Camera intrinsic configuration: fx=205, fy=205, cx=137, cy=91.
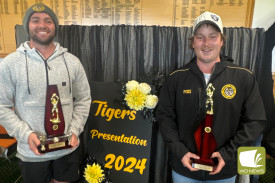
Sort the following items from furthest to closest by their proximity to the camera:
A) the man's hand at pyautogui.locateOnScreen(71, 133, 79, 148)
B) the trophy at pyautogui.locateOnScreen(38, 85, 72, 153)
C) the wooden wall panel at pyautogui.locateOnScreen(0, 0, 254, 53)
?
the wooden wall panel at pyautogui.locateOnScreen(0, 0, 254, 53), the man's hand at pyautogui.locateOnScreen(71, 133, 79, 148), the trophy at pyautogui.locateOnScreen(38, 85, 72, 153)

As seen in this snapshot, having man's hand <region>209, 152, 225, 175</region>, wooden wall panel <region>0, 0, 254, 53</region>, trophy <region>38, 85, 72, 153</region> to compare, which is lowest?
man's hand <region>209, 152, 225, 175</region>

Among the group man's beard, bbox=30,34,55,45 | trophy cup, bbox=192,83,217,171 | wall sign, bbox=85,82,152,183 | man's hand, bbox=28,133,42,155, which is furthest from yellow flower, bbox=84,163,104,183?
man's beard, bbox=30,34,55,45

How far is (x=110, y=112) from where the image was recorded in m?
1.87

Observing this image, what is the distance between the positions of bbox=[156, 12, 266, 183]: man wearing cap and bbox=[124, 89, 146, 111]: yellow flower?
483 millimetres

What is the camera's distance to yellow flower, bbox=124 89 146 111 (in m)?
1.70

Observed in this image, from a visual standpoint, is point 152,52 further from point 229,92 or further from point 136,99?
point 229,92

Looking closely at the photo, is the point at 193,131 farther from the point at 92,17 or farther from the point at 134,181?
the point at 92,17

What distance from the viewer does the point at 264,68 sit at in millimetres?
2004

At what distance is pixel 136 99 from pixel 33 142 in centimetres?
83

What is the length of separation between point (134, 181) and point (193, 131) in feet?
2.86

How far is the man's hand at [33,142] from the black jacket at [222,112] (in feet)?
2.44

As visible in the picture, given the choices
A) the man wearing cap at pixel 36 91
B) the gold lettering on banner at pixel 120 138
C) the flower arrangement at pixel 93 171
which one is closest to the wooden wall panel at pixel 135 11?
the man wearing cap at pixel 36 91

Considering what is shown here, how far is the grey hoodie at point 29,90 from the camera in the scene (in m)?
1.16

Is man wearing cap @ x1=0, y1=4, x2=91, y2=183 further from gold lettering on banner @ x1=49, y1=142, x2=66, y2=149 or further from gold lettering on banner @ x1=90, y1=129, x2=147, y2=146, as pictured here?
gold lettering on banner @ x1=90, y1=129, x2=147, y2=146
